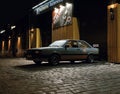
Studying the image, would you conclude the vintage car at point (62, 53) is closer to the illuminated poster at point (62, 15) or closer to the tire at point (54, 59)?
the tire at point (54, 59)

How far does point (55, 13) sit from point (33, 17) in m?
8.10

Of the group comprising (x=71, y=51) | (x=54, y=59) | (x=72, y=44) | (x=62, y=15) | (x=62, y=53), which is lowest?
(x=54, y=59)

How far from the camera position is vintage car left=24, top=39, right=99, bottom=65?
47.8 ft

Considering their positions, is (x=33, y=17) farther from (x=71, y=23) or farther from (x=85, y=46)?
(x=85, y=46)

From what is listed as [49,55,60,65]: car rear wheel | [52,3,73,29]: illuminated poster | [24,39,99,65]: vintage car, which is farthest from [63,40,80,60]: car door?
[52,3,73,29]: illuminated poster

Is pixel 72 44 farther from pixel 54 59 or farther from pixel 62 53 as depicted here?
pixel 54 59

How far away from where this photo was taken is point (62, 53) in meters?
15.2

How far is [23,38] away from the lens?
38688 mm

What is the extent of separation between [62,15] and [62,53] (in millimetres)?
9940

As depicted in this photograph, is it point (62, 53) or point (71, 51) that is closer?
point (62, 53)

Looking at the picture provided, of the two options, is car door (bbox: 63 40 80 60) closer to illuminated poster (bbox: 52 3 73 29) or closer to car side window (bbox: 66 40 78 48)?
car side window (bbox: 66 40 78 48)

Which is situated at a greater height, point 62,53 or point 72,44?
point 72,44

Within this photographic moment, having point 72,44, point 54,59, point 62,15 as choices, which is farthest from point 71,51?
point 62,15

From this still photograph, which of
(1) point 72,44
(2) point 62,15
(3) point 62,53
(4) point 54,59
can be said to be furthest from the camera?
(2) point 62,15
